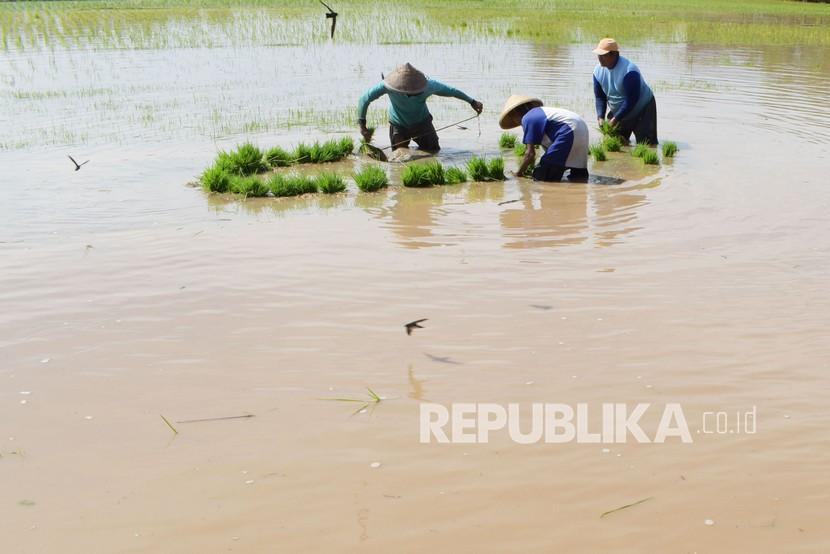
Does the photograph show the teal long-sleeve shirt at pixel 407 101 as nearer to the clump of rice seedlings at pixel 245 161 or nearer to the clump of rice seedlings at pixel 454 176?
the clump of rice seedlings at pixel 454 176

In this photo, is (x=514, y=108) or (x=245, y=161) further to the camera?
(x=245, y=161)

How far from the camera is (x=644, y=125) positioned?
8.33 meters

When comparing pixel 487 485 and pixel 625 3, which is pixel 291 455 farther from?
pixel 625 3

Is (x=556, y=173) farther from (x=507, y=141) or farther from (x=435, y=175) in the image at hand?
(x=507, y=141)

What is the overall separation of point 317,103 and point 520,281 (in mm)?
6697

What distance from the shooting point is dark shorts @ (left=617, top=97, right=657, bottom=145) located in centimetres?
828

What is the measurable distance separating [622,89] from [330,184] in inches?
120

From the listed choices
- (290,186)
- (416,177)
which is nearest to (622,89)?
(416,177)

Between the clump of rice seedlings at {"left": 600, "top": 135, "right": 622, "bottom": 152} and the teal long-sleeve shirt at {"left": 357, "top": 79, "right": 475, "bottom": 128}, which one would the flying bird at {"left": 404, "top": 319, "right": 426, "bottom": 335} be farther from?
the clump of rice seedlings at {"left": 600, "top": 135, "right": 622, "bottom": 152}

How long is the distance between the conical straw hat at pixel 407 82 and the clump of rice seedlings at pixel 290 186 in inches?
55.6

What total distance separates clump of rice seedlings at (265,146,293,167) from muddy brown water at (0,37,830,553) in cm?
78

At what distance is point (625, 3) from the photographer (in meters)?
25.7

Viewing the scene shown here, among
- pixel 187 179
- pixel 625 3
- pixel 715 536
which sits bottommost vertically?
pixel 715 536

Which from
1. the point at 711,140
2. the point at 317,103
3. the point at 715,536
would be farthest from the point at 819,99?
the point at 715,536
